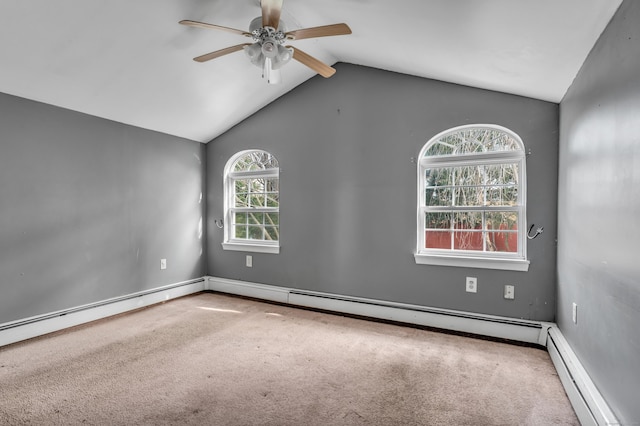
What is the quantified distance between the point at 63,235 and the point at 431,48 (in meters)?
3.64

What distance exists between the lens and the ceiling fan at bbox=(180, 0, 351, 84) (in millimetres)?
1908

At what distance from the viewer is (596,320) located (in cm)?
169

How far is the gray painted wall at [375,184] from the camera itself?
2.74 metres

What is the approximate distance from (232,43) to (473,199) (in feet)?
8.56

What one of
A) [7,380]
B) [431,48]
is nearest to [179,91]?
[431,48]

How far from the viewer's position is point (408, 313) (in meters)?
3.20

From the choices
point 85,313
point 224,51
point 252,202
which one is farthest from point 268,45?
point 85,313

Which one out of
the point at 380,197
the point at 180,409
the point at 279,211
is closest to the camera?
the point at 180,409

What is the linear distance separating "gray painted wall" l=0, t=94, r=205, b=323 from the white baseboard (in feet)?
0.21

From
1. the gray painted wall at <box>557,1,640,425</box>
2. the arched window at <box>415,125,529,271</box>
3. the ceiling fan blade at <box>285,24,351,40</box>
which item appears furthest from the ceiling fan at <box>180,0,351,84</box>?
the arched window at <box>415,125,529,271</box>

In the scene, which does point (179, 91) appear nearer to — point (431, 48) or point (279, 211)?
point (279, 211)

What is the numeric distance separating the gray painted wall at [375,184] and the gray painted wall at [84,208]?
3.07 ft

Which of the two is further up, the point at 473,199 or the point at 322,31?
the point at 322,31

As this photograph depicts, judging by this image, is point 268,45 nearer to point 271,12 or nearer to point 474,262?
point 271,12
